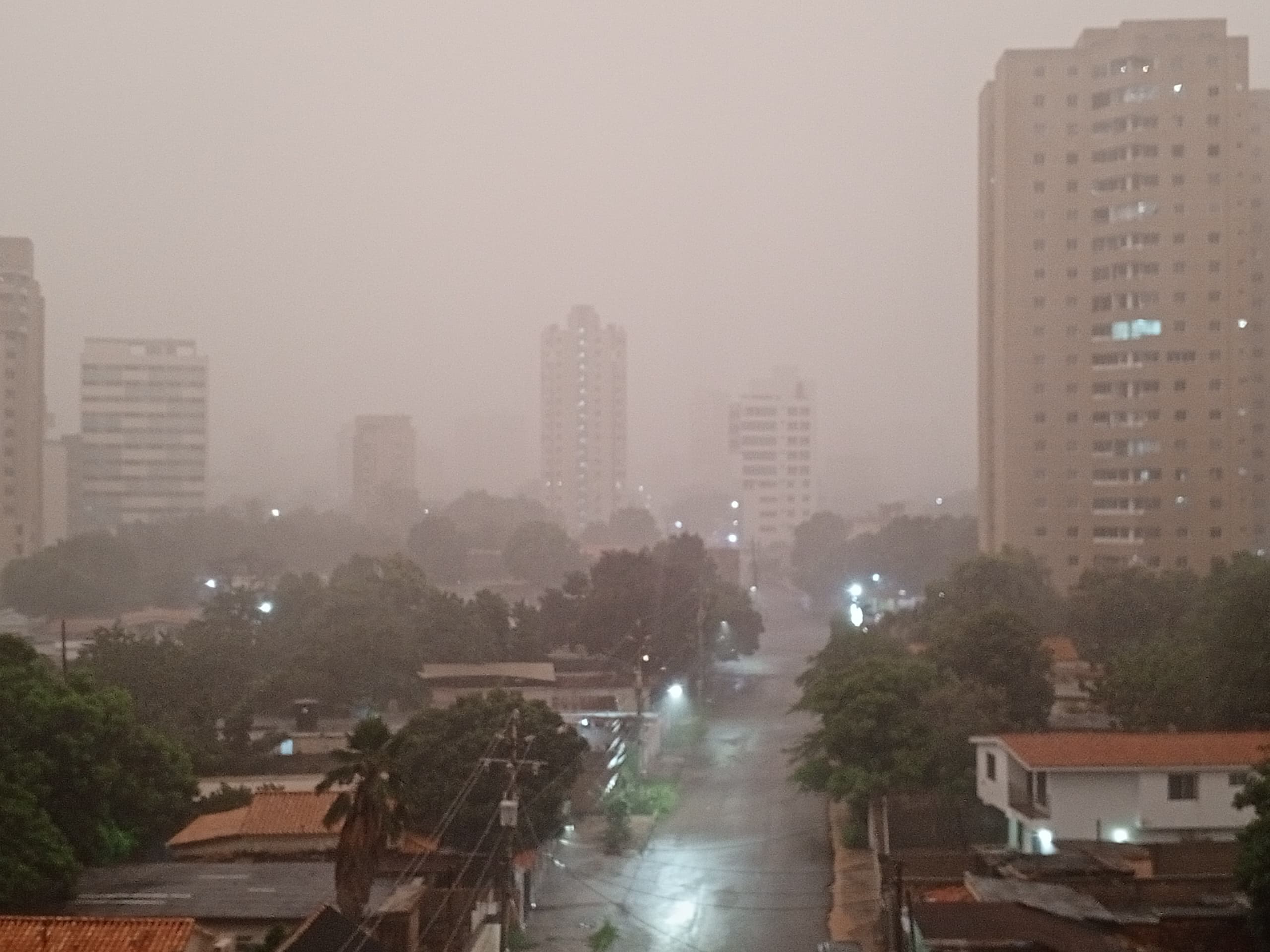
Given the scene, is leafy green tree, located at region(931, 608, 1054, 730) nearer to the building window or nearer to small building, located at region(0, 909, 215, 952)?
the building window

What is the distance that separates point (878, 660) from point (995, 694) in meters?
1.35

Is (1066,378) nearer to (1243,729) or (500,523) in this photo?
(1243,729)

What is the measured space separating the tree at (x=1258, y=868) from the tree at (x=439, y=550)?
4407cm

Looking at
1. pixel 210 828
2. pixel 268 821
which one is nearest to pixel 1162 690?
pixel 268 821

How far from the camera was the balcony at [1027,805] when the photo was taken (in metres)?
13.5

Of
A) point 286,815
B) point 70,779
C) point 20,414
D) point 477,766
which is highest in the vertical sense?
point 20,414

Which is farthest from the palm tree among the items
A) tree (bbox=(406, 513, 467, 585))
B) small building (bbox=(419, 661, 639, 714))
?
tree (bbox=(406, 513, 467, 585))

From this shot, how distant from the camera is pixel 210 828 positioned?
13547mm

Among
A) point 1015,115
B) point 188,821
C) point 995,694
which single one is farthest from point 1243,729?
point 1015,115

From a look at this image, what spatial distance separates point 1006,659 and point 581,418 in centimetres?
6086

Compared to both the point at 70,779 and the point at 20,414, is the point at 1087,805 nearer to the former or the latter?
the point at 70,779

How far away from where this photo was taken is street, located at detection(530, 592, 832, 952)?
42.5 feet

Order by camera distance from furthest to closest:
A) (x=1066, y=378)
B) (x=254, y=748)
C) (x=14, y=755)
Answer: (x=1066, y=378) → (x=254, y=748) → (x=14, y=755)

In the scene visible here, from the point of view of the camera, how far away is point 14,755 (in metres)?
12.2
